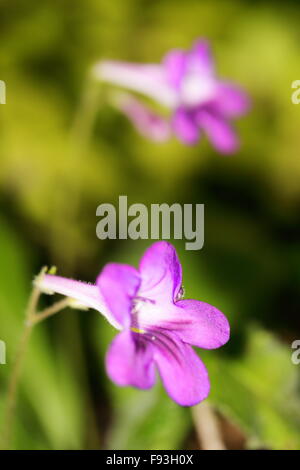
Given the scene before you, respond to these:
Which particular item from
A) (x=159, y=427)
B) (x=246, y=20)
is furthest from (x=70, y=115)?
(x=159, y=427)

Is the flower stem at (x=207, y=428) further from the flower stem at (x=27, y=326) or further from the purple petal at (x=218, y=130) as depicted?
the purple petal at (x=218, y=130)

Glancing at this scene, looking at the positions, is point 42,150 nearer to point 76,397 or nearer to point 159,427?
point 76,397

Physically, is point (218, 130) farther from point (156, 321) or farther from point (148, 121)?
point (156, 321)

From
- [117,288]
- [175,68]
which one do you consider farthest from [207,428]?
[175,68]

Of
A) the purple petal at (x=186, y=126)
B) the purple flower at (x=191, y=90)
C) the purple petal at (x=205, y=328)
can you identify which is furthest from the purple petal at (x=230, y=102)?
the purple petal at (x=205, y=328)

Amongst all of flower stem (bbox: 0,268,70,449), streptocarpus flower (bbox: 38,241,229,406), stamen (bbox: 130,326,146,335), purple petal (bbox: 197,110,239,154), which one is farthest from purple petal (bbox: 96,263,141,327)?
purple petal (bbox: 197,110,239,154)

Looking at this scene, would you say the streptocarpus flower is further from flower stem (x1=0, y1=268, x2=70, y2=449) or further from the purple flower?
the purple flower
